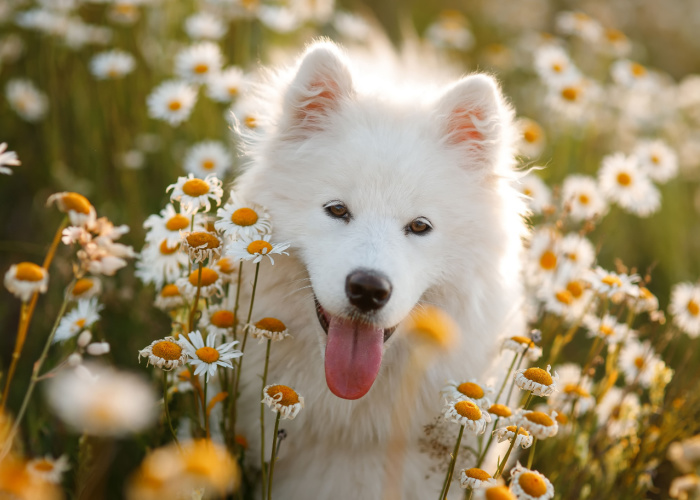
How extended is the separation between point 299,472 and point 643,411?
4.81ft

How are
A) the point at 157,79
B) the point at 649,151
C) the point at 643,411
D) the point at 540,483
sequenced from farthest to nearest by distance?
the point at 157,79 < the point at 649,151 < the point at 643,411 < the point at 540,483

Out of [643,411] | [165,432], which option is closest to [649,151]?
[643,411]

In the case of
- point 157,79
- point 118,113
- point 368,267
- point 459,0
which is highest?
point 459,0

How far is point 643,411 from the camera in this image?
255 centimetres

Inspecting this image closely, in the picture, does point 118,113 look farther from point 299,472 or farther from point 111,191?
point 299,472

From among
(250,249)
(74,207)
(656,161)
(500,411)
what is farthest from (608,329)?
(74,207)

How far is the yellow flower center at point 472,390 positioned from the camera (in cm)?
171

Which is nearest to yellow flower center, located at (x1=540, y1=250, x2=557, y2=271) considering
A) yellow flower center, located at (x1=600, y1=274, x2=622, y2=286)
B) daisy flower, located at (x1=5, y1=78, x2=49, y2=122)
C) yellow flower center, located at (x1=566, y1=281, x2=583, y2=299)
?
yellow flower center, located at (x1=566, y1=281, x2=583, y2=299)

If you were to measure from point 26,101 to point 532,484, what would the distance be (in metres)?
4.19

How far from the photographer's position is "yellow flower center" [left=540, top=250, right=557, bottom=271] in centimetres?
284

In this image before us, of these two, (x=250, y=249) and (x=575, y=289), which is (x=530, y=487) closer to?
(x=250, y=249)

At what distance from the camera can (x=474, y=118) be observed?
231cm

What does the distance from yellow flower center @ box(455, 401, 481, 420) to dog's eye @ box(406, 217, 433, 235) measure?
0.73 m

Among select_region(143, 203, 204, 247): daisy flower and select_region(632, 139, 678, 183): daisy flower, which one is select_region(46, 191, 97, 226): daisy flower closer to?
select_region(143, 203, 204, 247): daisy flower
